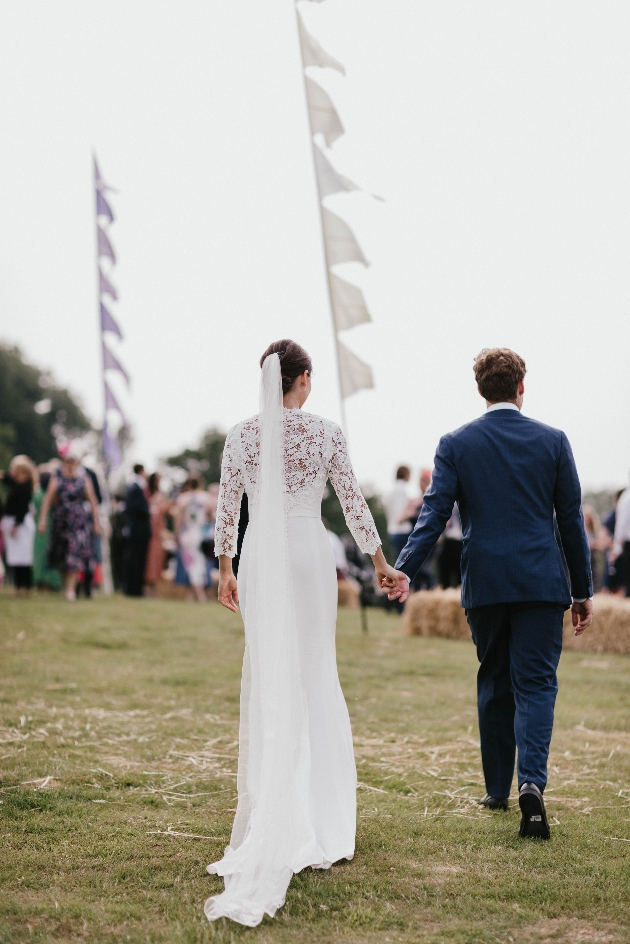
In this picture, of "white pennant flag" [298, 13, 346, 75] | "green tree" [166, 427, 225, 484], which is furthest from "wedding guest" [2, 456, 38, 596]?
"green tree" [166, 427, 225, 484]

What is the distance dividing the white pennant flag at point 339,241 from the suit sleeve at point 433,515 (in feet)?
22.2

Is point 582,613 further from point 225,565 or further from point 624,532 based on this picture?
point 624,532

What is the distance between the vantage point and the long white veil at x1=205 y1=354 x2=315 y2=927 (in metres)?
4.07

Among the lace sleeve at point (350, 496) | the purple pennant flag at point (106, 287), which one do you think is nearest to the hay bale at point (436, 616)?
the lace sleeve at point (350, 496)

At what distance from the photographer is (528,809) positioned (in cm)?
473

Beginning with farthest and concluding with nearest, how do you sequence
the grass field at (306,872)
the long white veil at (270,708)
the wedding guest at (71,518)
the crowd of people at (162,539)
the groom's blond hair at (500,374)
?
the crowd of people at (162,539) → the wedding guest at (71,518) → the groom's blond hair at (500,374) → the long white veil at (270,708) → the grass field at (306,872)

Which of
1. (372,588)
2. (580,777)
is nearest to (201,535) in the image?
(372,588)

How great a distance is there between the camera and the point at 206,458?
Result: 71.1 m

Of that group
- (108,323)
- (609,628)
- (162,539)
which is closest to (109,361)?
(108,323)

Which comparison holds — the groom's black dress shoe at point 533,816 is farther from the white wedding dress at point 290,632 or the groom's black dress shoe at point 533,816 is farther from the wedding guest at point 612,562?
the wedding guest at point 612,562

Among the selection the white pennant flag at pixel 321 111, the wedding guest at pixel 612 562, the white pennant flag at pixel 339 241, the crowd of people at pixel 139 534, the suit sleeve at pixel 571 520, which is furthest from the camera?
the wedding guest at pixel 612 562

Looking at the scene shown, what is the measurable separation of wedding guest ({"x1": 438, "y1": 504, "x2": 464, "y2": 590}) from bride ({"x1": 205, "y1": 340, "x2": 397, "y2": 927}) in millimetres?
10648

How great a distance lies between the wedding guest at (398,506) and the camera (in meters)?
15.9

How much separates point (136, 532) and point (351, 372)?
817 cm
